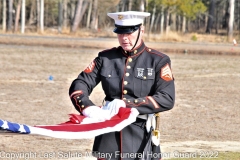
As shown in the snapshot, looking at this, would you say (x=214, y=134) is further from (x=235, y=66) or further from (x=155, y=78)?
(x=235, y=66)

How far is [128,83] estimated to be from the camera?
4.96 meters

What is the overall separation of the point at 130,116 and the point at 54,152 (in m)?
4.81

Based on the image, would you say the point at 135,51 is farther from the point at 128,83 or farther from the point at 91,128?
the point at 91,128

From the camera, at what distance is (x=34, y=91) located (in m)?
16.5

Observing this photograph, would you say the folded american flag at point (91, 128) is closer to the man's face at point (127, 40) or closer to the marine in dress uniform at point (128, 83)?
the marine in dress uniform at point (128, 83)

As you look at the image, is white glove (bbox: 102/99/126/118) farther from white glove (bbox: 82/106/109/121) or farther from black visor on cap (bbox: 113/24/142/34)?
black visor on cap (bbox: 113/24/142/34)

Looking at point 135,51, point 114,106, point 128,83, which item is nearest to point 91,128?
point 114,106

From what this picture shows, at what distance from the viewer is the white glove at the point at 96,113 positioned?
4797mm

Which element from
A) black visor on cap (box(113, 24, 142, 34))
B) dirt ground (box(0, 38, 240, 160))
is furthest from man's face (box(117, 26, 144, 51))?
dirt ground (box(0, 38, 240, 160))

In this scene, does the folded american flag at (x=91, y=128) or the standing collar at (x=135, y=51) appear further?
the standing collar at (x=135, y=51)

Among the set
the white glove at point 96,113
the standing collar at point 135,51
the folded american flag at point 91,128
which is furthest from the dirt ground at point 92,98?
the standing collar at point 135,51

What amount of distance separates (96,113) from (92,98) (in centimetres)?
1089

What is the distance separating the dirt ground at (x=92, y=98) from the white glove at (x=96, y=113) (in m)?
0.87

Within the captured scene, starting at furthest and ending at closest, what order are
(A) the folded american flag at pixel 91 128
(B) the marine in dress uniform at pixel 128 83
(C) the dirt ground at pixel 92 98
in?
(C) the dirt ground at pixel 92 98, (B) the marine in dress uniform at pixel 128 83, (A) the folded american flag at pixel 91 128
